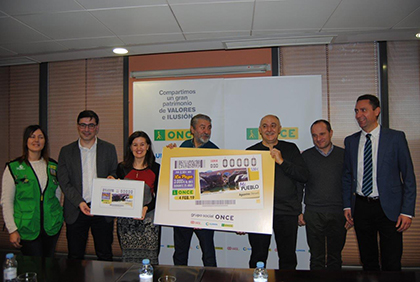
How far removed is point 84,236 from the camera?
281 cm

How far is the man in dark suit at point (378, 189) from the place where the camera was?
2.47 metres

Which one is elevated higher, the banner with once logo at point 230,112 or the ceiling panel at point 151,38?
the ceiling panel at point 151,38

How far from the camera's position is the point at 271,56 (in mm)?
3799

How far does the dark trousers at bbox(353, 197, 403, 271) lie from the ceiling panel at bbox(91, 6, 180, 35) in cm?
268

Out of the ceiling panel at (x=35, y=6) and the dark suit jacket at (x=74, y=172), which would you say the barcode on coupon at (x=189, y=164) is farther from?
the ceiling panel at (x=35, y=6)

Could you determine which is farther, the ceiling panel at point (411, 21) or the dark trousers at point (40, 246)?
the ceiling panel at point (411, 21)

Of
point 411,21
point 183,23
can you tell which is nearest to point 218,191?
point 183,23

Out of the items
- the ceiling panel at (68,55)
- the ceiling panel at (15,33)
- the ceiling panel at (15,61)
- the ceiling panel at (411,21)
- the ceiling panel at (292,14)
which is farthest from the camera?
the ceiling panel at (15,61)

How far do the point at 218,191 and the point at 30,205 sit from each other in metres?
1.78

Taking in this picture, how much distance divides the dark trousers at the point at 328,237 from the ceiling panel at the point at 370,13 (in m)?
2.08

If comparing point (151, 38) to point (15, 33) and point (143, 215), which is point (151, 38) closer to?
point (15, 33)

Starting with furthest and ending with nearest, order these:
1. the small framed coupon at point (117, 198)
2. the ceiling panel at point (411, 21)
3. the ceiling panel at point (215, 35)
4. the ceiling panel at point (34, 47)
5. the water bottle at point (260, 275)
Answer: the ceiling panel at point (34, 47), the ceiling panel at point (215, 35), the ceiling panel at point (411, 21), the small framed coupon at point (117, 198), the water bottle at point (260, 275)

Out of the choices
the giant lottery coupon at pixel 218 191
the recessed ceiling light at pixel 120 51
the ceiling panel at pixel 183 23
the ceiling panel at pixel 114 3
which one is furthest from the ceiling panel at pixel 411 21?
the recessed ceiling light at pixel 120 51

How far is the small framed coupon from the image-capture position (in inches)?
95.4
